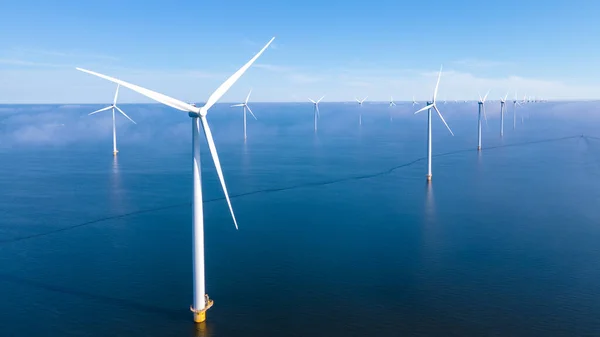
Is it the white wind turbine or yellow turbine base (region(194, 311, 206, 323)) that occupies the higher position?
the white wind turbine

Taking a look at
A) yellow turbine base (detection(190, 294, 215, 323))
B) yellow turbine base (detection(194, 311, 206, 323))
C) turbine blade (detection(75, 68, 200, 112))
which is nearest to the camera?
turbine blade (detection(75, 68, 200, 112))

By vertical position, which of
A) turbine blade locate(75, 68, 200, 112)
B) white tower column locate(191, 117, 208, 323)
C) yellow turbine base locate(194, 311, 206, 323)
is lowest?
yellow turbine base locate(194, 311, 206, 323)

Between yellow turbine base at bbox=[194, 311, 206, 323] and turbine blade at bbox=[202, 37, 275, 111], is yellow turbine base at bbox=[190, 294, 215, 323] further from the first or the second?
turbine blade at bbox=[202, 37, 275, 111]

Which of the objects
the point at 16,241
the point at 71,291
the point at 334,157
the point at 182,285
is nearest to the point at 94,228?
the point at 16,241

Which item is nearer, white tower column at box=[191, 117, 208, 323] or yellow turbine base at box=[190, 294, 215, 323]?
white tower column at box=[191, 117, 208, 323]

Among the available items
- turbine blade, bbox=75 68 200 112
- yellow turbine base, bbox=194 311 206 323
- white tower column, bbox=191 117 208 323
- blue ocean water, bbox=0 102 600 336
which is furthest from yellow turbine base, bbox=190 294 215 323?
turbine blade, bbox=75 68 200 112

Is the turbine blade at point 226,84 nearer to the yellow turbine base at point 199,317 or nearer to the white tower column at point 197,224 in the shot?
the white tower column at point 197,224

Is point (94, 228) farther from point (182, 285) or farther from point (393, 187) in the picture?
point (393, 187)

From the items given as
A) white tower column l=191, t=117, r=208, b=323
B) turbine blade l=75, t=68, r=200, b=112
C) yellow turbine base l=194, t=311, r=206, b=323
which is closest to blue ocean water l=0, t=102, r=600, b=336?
yellow turbine base l=194, t=311, r=206, b=323

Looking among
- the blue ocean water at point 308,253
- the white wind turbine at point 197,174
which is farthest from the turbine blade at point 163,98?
the blue ocean water at point 308,253

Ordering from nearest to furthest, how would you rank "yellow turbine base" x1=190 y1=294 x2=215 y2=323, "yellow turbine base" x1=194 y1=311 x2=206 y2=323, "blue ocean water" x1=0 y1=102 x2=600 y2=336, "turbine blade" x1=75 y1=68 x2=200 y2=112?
1. "turbine blade" x1=75 y1=68 x2=200 y2=112
2. "yellow turbine base" x1=190 y1=294 x2=215 y2=323
3. "yellow turbine base" x1=194 y1=311 x2=206 y2=323
4. "blue ocean water" x1=0 y1=102 x2=600 y2=336
